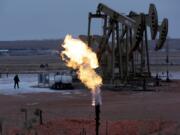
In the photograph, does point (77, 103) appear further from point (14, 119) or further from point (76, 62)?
point (76, 62)

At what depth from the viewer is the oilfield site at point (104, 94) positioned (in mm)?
20631

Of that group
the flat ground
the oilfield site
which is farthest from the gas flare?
the flat ground

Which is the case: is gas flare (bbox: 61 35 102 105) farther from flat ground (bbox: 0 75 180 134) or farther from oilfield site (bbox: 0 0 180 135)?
flat ground (bbox: 0 75 180 134)

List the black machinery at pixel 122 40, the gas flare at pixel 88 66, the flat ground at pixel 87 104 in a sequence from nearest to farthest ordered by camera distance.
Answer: the gas flare at pixel 88 66 < the flat ground at pixel 87 104 < the black machinery at pixel 122 40

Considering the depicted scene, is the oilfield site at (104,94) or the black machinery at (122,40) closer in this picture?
the oilfield site at (104,94)

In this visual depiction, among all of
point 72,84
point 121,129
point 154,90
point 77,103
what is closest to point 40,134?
point 121,129

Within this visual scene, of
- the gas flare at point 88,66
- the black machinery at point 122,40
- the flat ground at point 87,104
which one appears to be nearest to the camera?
the gas flare at point 88,66

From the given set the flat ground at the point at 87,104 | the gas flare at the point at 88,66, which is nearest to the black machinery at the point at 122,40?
the flat ground at the point at 87,104

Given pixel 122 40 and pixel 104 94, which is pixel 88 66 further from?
pixel 122 40

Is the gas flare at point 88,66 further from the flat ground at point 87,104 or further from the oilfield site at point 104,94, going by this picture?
the flat ground at point 87,104

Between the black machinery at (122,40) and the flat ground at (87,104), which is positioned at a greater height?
the black machinery at (122,40)

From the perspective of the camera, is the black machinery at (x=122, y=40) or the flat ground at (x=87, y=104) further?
the black machinery at (x=122, y=40)

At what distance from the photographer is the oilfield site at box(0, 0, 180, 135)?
20.6 metres

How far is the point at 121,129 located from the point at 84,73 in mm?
8302
